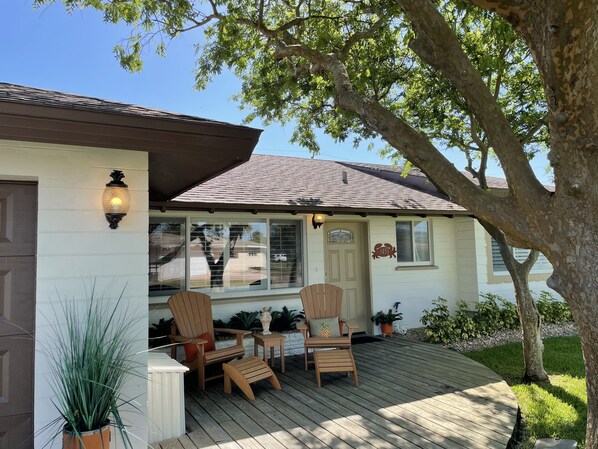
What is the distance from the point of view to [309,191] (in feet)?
24.3

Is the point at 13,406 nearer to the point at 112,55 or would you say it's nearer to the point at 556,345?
the point at 112,55

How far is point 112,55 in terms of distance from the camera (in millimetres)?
5871

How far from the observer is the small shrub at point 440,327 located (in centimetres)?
698

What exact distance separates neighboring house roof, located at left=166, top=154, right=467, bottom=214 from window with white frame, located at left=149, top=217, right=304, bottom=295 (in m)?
0.52

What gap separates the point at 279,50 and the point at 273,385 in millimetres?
4294

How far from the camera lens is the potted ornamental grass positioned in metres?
2.21

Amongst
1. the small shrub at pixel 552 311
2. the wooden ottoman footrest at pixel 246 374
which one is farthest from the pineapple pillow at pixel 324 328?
the small shrub at pixel 552 311

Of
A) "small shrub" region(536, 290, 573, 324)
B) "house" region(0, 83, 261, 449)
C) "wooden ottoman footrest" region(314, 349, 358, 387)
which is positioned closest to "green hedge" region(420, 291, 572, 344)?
"small shrub" region(536, 290, 573, 324)

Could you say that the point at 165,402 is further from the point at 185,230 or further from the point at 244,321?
the point at 185,230

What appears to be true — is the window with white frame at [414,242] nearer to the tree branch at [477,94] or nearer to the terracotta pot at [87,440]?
the tree branch at [477,94]

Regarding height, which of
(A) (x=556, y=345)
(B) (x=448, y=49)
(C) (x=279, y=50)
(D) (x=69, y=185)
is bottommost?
(A) (x=556, y=345)

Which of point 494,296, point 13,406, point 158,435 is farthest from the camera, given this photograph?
point 494,296

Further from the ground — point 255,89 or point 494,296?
point 255,89

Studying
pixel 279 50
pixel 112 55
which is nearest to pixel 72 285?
pixel 279 50
